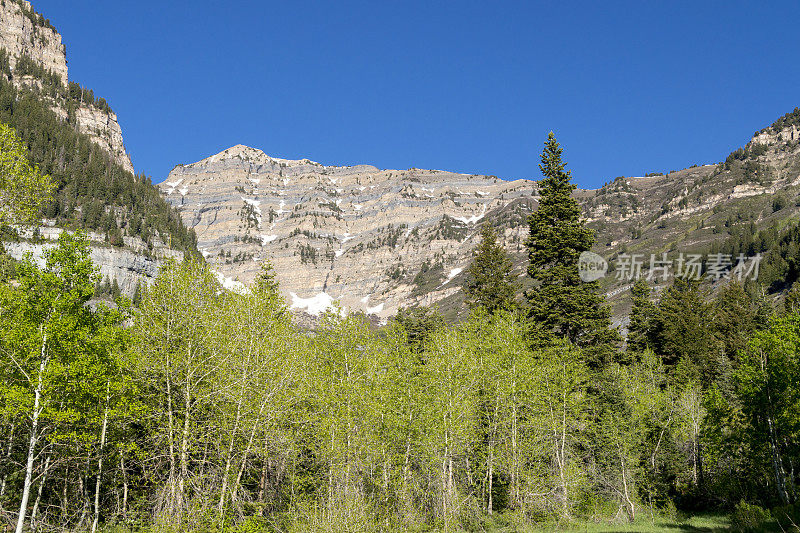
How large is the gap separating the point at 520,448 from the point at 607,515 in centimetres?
805

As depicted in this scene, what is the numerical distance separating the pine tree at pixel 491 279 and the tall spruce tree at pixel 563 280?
4.59 m

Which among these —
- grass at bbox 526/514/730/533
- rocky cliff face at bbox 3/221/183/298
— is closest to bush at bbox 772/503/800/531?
grass at bbox 526/514/730/533

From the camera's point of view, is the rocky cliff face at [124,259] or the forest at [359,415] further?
the rocky cliff face at [124,259]

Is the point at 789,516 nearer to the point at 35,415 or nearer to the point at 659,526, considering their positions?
the point at 659,526

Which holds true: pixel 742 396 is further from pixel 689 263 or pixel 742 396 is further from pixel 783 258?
pixel 689 263

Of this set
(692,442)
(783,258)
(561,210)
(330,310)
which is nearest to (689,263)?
(783,258)

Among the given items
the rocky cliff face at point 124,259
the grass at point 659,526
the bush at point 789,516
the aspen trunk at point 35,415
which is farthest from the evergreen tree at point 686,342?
the rocky cliff face at point 124,259

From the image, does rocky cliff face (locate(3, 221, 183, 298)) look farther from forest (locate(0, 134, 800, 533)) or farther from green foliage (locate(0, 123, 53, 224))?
green foliage (locate(0, 123, 53, 224))

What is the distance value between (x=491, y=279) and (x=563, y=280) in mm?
7515

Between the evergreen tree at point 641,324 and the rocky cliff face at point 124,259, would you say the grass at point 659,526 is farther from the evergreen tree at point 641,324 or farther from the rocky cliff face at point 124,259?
the rocky cliff face at point 124,259

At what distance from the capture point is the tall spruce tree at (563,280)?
33750 millimetres

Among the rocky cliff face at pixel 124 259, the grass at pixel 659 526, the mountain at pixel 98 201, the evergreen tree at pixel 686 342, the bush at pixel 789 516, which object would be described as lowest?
the grass at pixel 659 526

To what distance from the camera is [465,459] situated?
29609 mm

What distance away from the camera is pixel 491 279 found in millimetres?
41375
